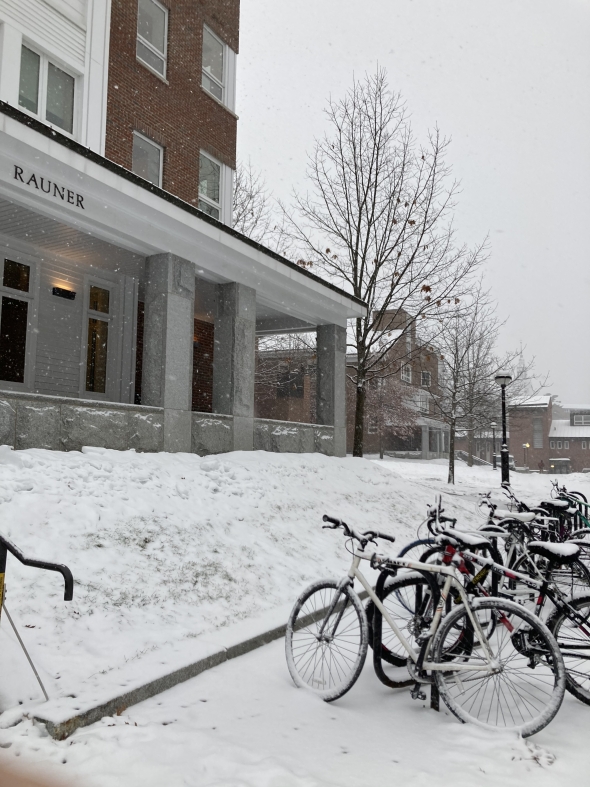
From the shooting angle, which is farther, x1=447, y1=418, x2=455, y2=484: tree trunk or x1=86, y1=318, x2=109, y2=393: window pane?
x1=447, y1=418, x2=455, y2=484: tree trunk

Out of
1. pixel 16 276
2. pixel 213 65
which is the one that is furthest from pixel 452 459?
pixel 16 276

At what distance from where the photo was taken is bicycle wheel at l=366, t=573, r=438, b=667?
4.45 metres

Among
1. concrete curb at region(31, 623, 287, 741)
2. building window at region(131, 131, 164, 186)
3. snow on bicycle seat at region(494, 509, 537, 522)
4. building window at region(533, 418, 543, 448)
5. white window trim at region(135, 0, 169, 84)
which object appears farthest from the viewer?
building window at region(533, 418, 543, 448)

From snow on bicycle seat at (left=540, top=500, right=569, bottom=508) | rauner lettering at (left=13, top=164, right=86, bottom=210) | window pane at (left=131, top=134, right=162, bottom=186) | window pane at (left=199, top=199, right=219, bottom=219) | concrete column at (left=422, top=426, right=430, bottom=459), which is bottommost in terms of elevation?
snow on bicycle seat at (left=540, top=500, right=569, bottom=508)

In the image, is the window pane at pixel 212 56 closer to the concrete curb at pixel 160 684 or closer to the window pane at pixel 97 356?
the window pane at pixel 97 356

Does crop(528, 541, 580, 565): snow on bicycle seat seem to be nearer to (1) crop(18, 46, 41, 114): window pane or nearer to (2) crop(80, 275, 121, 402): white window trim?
(2) crop(80, 275, 121, 402): white window trim

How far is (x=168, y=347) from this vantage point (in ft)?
35.1

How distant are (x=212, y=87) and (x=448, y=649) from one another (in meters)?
16.7

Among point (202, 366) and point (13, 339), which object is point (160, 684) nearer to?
point (13, 339)

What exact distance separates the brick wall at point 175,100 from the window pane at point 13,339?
13.7 ft

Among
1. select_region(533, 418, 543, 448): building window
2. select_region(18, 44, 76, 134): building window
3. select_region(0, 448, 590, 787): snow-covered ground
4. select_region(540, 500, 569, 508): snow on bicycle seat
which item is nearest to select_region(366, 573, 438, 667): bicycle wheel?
select_region(0, 448, 590, 787): snow-covered ground

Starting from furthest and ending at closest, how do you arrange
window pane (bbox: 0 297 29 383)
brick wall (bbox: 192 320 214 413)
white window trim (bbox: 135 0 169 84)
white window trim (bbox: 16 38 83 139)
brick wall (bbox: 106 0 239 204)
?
1. brick wall (bbox: 192 320 214 413)
2. white window trim (bbox: 135 0 169 84)
3. brick wall (bbox: 106 0 239 204)
4. white window trim (bbox: 16 38 83 139)
5. window pane (bbox: 0 297 29 383)

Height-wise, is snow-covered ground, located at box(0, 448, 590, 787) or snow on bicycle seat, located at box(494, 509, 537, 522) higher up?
snow on bicycle seat, located at box(494, 509, 537, 522)

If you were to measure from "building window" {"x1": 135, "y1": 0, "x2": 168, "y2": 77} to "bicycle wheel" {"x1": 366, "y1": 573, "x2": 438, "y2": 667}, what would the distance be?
13.9 meters
